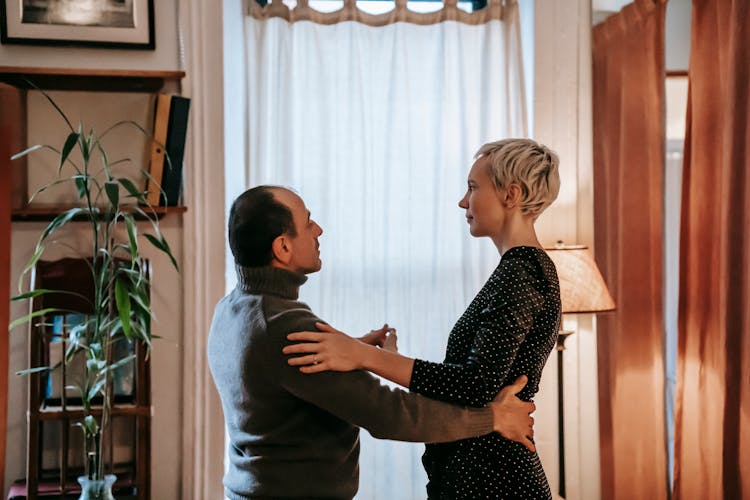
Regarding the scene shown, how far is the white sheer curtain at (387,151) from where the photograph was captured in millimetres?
3309

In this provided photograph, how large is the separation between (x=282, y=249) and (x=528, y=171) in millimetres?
576

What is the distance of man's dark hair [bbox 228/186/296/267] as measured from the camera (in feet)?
5.39

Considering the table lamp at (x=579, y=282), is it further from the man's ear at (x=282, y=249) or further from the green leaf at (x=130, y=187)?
the man's ear at (x=282, y=249)

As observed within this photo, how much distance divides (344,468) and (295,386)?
0.73 ft

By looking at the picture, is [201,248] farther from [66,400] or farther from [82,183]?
[66,400]

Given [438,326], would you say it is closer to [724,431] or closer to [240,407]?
[724,431]

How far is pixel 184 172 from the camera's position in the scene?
123 inches

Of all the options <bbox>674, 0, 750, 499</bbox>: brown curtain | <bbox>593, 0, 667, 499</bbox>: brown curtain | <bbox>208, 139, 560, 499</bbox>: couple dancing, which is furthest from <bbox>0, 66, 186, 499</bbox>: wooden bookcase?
<bbox>674, 0, 750, 499</bbox>: brown curtain

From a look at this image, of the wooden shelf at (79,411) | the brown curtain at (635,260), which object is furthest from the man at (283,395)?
the brown curtain at (635,260)

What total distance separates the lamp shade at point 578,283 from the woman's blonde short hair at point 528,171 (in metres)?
1.12

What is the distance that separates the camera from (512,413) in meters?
1.78

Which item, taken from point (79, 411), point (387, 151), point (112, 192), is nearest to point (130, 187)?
point (112, 192)

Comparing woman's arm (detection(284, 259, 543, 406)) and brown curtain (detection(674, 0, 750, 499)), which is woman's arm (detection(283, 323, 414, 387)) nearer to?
woman's arm (detection(284, 259, 543, 406))

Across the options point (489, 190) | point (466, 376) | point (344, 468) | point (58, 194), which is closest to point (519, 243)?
point (489, 190)
